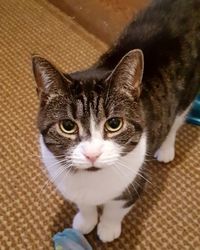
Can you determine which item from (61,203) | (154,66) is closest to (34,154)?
(61,203)

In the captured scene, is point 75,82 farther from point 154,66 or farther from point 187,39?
point 187,39

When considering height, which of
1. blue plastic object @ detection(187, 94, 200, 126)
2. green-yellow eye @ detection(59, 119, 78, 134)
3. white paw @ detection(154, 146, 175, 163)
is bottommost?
white paw @ detection(154, 146, 175, 163)

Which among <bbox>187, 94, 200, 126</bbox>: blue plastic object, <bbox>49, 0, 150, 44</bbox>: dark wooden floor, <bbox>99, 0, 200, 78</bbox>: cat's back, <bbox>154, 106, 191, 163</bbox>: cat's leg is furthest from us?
<bbox>49, 0, 150, 44</bbox>: dark wooden floor

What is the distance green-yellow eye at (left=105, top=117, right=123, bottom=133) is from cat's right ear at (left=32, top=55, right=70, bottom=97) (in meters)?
0.13

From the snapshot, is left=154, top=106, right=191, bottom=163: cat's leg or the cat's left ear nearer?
the cat's left ear

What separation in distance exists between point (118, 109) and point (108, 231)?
440 mm

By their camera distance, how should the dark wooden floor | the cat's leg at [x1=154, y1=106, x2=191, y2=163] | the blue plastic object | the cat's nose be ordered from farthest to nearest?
the dark wooden floor
the blue plastic object
the cat's leg at [x1=154, y1=106, x2=191, y2=163]
the cat's nose

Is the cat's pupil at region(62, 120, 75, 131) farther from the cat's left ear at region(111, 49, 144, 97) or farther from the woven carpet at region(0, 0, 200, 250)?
the woven carpet at region(0, 0, 200, 250)

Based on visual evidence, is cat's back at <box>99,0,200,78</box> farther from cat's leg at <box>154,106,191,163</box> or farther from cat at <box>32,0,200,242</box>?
cat's leg at <box>154,106,191,163</box>

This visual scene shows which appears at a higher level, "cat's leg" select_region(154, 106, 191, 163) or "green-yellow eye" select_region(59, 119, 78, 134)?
"green-yellow eye" select_region(59, 119, 78, 134)

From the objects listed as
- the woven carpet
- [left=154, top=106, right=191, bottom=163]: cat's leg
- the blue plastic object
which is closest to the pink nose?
the woven carpet

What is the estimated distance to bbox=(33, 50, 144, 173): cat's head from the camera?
843 millimetres

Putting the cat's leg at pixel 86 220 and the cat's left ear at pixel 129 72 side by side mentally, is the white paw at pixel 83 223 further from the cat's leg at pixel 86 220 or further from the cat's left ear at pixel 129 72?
the cat's left ear at pixel 129 72

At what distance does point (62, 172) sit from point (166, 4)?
58 centimetres
